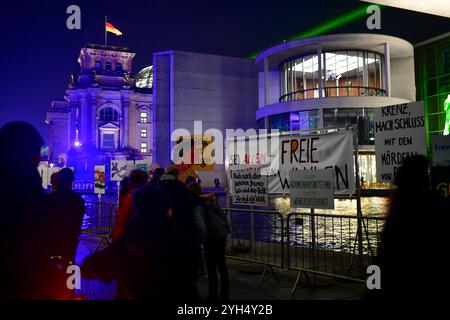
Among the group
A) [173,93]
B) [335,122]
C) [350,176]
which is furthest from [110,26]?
[350,176]

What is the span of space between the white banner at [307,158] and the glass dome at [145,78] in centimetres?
10373

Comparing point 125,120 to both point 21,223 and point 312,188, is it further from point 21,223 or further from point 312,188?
point 21,223

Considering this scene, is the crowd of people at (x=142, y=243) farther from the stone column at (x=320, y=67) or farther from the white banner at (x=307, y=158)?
the stone column at (x=320, y=67)

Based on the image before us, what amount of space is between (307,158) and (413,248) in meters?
5.21

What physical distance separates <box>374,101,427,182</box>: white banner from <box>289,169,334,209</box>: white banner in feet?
2.85

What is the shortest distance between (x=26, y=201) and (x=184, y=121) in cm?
4851

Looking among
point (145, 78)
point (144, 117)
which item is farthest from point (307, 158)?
point (145, 78)

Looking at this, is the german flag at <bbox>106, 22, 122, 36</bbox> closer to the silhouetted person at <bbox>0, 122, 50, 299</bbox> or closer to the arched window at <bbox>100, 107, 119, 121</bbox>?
the arched window at <bbox>100, 107, 119, 121</bbox>

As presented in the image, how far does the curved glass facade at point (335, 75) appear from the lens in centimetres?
4516

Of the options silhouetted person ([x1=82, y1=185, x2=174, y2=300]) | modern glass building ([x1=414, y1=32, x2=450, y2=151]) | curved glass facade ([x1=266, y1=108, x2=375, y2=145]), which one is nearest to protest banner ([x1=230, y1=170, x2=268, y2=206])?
silhouetted person ([x1=82, y1=185, x2=174, y2=300])

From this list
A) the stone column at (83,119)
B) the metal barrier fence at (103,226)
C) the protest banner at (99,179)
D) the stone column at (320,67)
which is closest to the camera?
the metal barrier fence at (103,226)

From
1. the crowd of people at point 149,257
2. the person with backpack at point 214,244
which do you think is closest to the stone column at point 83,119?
the person with backpack at point 214,244

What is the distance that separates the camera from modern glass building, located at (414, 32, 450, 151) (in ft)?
156
